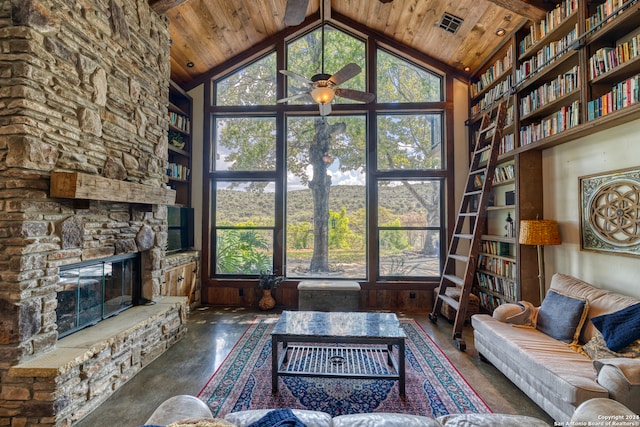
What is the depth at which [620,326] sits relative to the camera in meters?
2.23

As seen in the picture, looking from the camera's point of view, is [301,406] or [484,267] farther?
[484,267]

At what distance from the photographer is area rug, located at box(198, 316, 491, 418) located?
7.93ft

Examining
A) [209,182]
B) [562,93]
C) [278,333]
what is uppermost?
[562,93]

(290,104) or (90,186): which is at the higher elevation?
(290,104)

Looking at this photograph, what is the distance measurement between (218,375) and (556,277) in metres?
3.45

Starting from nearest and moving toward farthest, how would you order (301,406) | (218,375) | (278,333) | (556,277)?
(301,406)
(278,333)
(218,375)
(556,277)

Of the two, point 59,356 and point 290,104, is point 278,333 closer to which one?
point 59,356

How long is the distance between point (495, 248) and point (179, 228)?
485cm

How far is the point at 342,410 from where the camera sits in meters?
2.38

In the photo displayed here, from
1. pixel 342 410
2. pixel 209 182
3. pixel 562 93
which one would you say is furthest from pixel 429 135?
pixel 342 410

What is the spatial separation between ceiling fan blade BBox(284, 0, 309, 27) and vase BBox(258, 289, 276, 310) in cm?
378

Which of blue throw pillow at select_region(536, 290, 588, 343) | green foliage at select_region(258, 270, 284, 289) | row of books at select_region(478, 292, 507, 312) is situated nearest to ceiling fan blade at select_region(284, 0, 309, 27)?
blue throw pillow at select_region(536, 290, 588, 343)

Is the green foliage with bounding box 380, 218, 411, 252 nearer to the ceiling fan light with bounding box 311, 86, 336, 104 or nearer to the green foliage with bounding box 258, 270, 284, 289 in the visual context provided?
the green foliage with bounding box 258, 270, 284, 289

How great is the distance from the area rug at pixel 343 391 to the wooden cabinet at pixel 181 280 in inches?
63.0
